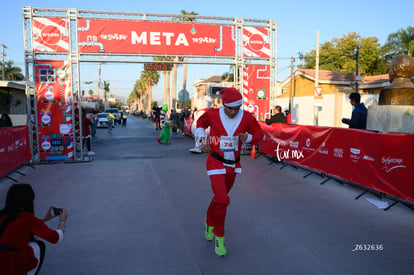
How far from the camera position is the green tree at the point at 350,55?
42.0 metres

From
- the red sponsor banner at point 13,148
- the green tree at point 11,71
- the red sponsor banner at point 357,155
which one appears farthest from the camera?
the green tree at point 11,71

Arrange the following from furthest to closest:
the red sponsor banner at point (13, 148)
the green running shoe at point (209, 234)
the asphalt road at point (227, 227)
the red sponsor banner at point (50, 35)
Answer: the red sponsor banner at point (50, 35)
the red sponsor banner at point (13, 148)
the green running shoe at point (209, 234)
the asphalt road at point (227, 227)

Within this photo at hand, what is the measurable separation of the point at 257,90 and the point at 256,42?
5.63ft

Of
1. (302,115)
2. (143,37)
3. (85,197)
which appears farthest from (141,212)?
(302,115)

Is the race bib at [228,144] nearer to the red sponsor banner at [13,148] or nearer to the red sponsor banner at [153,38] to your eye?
the red sponsor banner at [13,148]

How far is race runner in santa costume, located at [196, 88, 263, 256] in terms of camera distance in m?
3.88

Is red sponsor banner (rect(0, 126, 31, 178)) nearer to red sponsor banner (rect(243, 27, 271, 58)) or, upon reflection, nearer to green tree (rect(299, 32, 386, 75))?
red sponsor banner (rect(243, 27, 271, 58))

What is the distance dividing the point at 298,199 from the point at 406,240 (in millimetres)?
2148

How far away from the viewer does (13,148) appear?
27.6 ft

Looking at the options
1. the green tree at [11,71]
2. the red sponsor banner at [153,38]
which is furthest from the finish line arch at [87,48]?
the green tree at [11,71]

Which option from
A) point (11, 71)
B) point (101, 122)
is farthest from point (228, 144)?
point (11, 71)

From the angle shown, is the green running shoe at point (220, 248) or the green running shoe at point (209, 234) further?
the green running shoe at point (209, 234)

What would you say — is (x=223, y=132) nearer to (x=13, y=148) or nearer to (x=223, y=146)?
(x=223, y=146)

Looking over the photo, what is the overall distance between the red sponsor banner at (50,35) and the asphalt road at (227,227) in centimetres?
408
